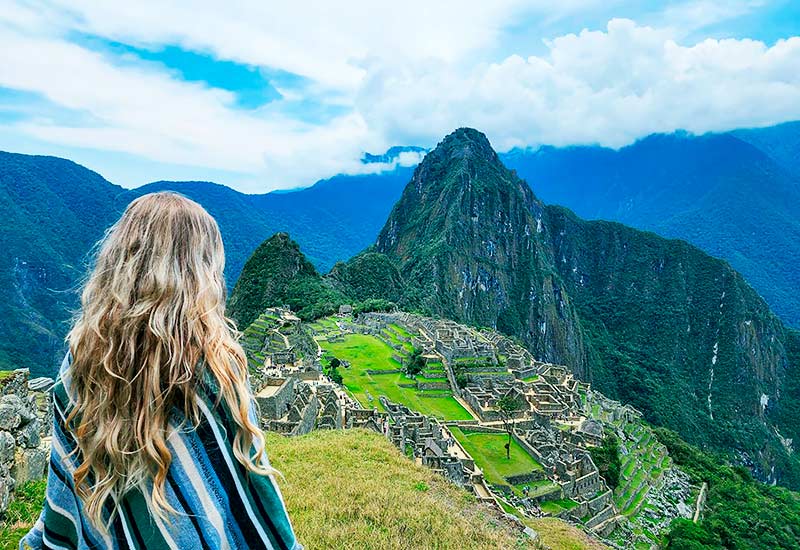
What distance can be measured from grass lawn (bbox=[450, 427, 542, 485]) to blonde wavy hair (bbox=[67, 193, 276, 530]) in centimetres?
2011

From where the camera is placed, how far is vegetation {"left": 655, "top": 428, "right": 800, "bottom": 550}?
2417cm

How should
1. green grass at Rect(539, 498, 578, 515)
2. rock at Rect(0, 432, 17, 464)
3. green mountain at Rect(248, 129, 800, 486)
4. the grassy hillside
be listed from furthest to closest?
green mountain at Rect(248, 129, 800, 486)
green grass at Rect(539, 498, 578, 515)
the grassy hillside
rock at Rect(0, 432, 17, 464)

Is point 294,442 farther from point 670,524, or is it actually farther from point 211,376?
point 670,524

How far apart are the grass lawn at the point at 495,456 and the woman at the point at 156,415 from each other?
19911mm

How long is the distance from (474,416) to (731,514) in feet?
57.4

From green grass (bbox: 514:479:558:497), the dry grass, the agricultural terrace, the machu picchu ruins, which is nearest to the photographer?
the dry grass

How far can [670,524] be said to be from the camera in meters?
25.6

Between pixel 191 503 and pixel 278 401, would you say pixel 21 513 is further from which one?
pixel 278 401

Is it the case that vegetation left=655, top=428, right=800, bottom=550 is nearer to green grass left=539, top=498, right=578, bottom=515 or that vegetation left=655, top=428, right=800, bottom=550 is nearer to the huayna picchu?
the huayna picchu

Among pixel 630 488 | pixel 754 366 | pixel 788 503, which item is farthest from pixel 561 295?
pixel 630 488

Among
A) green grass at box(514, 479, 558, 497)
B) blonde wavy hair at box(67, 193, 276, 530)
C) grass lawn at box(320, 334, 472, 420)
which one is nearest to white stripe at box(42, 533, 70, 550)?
blonde wavy hair at box(67, 193, 276, 530)

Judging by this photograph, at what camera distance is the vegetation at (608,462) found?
86.1 ft

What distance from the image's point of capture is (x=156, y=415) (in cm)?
198

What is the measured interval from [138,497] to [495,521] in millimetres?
8237
